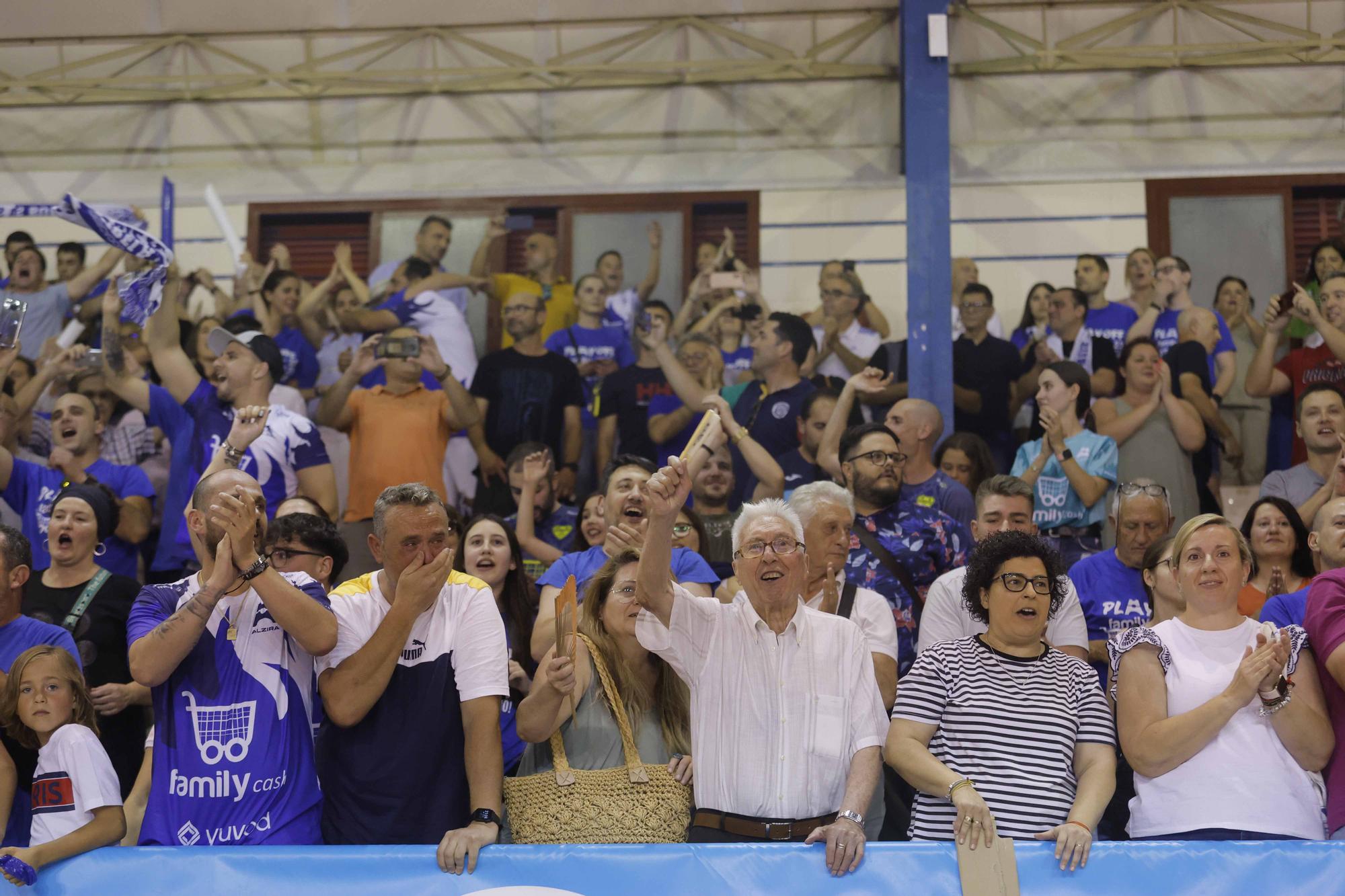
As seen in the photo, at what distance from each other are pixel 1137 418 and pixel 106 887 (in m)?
5.03

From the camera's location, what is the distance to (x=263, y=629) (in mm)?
3578

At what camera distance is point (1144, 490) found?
4.95m

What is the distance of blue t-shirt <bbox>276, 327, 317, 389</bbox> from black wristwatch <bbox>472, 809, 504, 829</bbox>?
5053 millimetres

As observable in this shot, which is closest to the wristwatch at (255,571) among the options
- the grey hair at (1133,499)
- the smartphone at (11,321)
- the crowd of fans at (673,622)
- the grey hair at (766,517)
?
the crowd of fans at (673,622)

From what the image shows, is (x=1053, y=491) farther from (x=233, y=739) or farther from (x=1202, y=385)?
(x=233, y=739)

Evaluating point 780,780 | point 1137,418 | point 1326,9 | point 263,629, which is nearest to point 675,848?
point 780,780

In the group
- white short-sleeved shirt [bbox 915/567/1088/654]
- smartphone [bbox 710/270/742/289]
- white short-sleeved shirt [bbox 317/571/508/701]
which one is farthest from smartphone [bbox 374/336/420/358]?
white short-sleeved shirt [bbox 915/567/1088/654]

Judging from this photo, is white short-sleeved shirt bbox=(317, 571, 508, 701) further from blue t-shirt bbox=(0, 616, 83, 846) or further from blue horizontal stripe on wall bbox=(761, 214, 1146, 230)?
blue horizontal stripe on wall bbox=(761, 214, 1146, 230)

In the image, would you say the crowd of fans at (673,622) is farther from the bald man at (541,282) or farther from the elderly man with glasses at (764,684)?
the bald man at (541,282)

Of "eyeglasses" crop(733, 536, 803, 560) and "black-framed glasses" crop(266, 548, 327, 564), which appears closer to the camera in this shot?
"eyeglasses" crop(733, 536, 803, 560)

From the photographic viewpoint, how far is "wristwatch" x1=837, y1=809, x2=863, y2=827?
3.26 meters

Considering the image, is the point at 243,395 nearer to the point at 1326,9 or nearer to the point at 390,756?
the point at 390,756

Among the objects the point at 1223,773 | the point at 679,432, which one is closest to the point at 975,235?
the point at 679,432

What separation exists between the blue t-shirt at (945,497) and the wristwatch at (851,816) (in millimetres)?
2153
